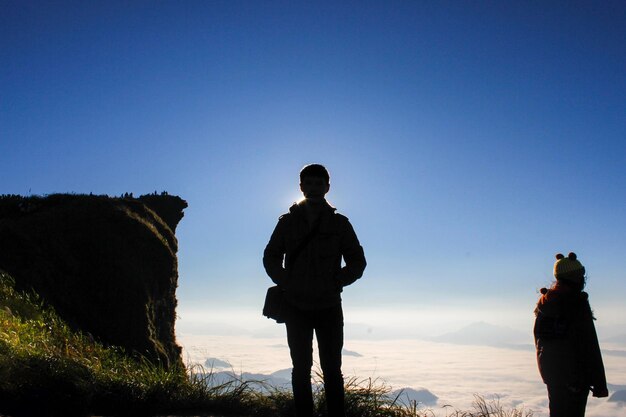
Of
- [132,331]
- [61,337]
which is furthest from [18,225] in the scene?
[61,337]

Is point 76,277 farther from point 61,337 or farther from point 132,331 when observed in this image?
point 61,337

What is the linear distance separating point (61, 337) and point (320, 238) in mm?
5016

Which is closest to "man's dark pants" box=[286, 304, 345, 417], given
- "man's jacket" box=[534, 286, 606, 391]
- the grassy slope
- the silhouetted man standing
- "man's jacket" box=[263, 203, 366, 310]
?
the silhouetted man standing

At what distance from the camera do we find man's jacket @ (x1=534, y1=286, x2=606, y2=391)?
514 cm

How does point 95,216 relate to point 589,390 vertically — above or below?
above

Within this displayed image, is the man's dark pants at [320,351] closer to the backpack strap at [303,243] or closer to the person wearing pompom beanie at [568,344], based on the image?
the backpack strap at [303,243]

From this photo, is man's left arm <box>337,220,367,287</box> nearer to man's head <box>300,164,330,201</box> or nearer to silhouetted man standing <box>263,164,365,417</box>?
silhouetted man standing <box>263,164,365,417</box>

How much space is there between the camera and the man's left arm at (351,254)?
4.39 metres

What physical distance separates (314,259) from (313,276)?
6.3 inches

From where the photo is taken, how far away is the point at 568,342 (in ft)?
17.4

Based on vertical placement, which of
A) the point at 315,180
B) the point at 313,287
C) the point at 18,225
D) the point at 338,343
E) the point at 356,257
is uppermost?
the point at 18,225

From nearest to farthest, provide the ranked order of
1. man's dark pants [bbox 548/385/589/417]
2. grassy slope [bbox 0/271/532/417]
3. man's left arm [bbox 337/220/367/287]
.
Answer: grassy slope [bbox 0/271/532/417]
man's left arm [bbox 337/220/367/287]
man's dark pants [bbox 548/385/589/417]

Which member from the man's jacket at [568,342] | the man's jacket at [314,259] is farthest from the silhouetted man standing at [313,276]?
the man's jacket at [568,342]

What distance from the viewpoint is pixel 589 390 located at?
5.20 metres
